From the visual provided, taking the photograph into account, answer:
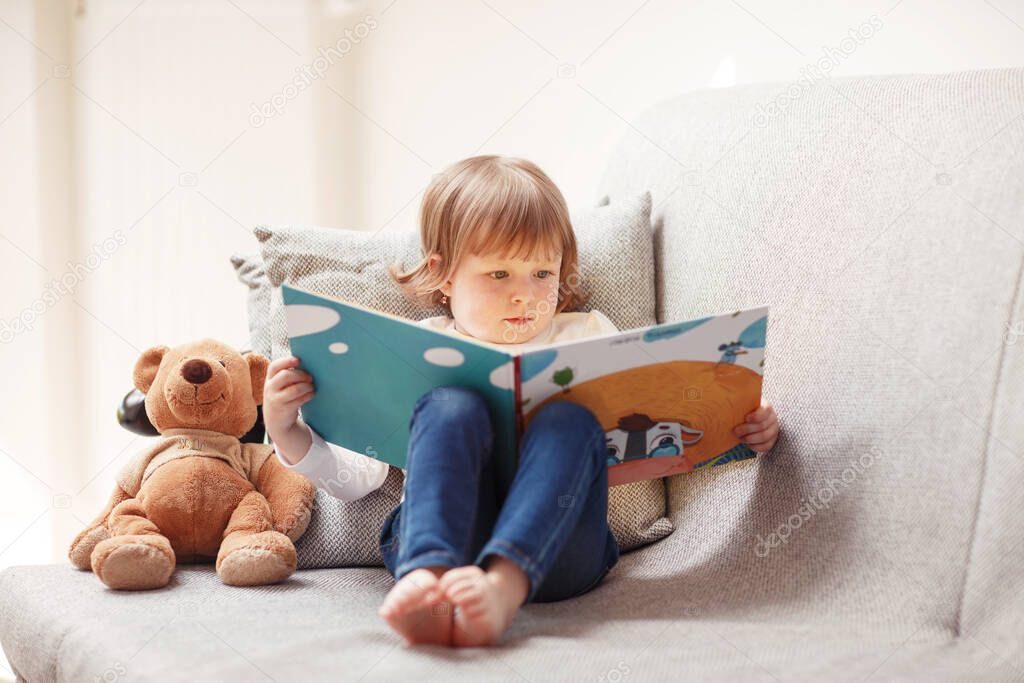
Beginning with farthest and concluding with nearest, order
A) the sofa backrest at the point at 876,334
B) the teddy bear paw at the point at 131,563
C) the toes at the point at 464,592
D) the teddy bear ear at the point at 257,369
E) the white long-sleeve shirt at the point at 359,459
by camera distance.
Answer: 1. the teddy bear ear at the point at 257,369
2. the white long-sleeve shirt at the point at 359,459
3. the teddy bear paw at the point at 131,563
4. the sofa backrest at the point at 876,334
5. the toes at the point at 464,592

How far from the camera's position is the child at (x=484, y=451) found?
0.92 meters

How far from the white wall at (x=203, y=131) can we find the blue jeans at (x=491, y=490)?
0.94 m

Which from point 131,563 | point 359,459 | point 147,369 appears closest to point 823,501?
point 359,459

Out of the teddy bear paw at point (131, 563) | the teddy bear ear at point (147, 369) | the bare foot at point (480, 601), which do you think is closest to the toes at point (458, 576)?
the bare foot at point (480, 601)

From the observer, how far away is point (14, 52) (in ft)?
6.40

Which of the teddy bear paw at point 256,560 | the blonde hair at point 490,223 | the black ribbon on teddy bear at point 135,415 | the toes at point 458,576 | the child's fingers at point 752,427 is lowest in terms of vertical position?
the teddy bear paw at point 256,560

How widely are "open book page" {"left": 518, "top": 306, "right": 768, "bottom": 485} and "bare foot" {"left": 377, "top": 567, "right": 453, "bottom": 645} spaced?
8.9 inches

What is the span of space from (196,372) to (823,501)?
81cm

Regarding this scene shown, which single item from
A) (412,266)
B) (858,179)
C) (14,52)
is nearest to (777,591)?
(858,179)

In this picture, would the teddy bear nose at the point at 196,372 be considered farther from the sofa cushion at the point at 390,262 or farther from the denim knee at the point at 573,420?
the denim knee at the point at 573,420

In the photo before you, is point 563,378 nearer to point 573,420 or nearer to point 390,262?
point 573,420

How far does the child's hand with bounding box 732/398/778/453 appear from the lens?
118 centimetres

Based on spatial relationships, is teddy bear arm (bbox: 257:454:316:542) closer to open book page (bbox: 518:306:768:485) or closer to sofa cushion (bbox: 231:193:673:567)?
sofa cushion (bbox: 231:193:673:567)

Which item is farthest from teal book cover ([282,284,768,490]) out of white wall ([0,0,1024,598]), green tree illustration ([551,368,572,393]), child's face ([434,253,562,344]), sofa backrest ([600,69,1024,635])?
white wall ([0,0,1024,598])
